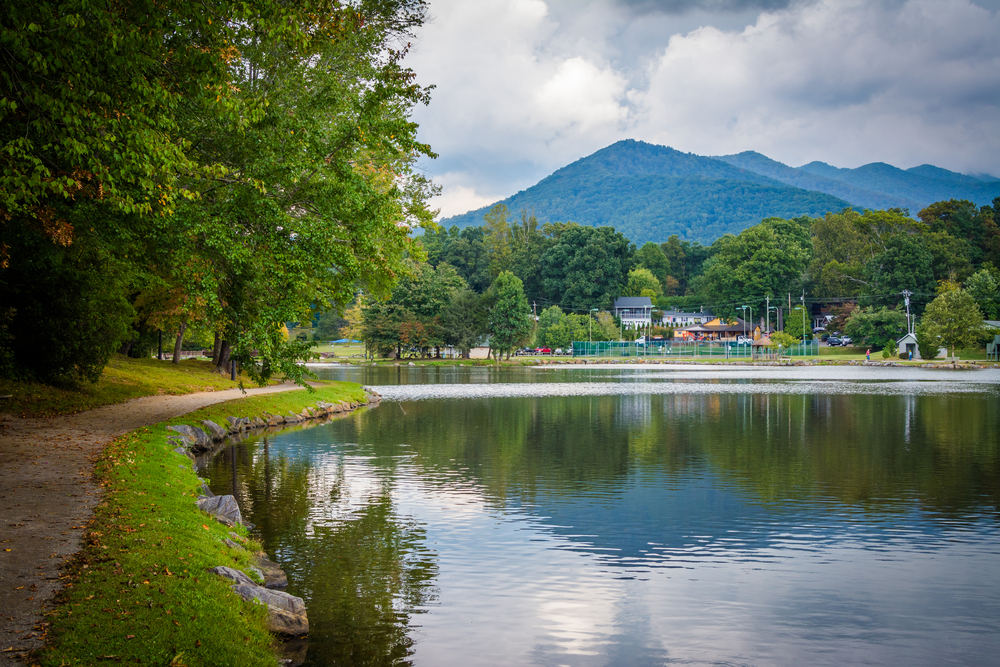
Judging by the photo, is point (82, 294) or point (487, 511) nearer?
point (487, 511)

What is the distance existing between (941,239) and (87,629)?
14329 centimetres

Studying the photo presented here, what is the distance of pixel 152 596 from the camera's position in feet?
25.7

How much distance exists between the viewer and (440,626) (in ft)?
30.6

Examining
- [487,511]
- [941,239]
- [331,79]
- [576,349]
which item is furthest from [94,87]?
[941,239]

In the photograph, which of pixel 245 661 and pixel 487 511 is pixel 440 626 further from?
pixel 487 511

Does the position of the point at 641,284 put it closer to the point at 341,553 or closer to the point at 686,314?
the point at 686,314

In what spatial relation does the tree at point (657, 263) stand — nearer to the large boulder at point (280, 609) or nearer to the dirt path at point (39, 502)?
the dirt path at point (39, 502)

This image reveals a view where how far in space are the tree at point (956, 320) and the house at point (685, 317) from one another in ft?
247

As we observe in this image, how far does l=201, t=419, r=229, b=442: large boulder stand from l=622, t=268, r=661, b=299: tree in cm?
14573

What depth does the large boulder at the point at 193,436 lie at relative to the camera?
21734mm

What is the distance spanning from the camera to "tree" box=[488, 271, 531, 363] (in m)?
106

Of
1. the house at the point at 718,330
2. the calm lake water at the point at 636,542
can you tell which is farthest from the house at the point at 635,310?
the calm lake water at the point at 636,542

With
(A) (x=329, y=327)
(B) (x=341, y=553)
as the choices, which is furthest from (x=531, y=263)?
(B) (x=341, y=553)

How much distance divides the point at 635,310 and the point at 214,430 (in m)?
144
